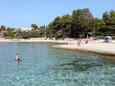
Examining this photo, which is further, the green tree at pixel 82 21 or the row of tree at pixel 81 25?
the green tree at pixel 82 21

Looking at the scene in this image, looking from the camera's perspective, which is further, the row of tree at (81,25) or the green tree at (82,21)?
the green tree at (82,21)

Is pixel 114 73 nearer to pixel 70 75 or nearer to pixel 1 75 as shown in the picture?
pixel 70 75

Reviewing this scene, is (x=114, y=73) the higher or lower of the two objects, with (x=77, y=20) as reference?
lower

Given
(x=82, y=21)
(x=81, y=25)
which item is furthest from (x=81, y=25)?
(x=82, y=21)

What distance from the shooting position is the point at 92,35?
15600 cm

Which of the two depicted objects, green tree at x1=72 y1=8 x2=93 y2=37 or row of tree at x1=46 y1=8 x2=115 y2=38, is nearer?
row of tree at x1=46 y1=8 x2=115 y2=38

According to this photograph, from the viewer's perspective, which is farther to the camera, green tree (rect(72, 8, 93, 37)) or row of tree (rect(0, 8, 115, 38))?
green tree (rect(72, 8, 93, 37))

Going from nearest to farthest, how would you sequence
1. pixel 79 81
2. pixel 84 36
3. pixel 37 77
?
pixel 79 81, pixel 37 77, pixel 84 36

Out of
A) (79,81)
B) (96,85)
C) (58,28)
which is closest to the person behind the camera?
(96,85)

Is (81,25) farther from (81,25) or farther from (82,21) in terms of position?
(82,21)

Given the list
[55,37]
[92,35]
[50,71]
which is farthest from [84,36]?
[50,71]

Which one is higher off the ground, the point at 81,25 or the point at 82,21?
the point at 82,21

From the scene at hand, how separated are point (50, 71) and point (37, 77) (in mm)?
5006

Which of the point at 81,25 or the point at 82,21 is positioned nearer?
the point at 82,21
